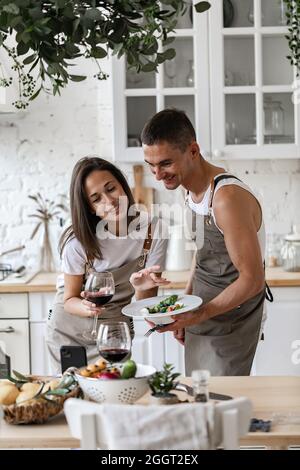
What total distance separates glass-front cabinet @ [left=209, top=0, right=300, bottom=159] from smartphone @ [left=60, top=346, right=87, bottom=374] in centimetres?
215

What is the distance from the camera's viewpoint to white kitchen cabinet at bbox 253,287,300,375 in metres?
4.26

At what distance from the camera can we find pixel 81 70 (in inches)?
190

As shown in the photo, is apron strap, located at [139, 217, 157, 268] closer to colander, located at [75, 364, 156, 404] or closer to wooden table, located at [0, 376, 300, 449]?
wooden table, located at [0, 376, 300, 449]

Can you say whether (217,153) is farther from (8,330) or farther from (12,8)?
(12,8)

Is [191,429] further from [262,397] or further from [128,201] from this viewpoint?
[128,201]

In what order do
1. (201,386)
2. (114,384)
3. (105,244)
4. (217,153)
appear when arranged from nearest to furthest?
1. (201,386)
2. (114,384)
3. (105,244)
4. (217,153)

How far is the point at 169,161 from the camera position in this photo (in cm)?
286

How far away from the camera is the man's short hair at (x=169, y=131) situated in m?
2.85

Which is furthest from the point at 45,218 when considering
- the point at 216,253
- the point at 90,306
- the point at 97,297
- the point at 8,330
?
the point at 97,297

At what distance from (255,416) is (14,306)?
235cm

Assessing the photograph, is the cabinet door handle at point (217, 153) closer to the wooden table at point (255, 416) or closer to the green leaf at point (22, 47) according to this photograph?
→ the wooden table at point (255, 416)

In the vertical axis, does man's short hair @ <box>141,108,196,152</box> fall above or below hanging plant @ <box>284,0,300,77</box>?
below

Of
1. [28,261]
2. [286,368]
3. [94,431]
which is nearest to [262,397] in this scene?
[94,431]

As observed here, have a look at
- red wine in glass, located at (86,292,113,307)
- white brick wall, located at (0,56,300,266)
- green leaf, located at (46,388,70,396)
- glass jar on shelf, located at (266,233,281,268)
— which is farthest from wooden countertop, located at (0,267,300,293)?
green leaf, located at (46,388,70,396)
